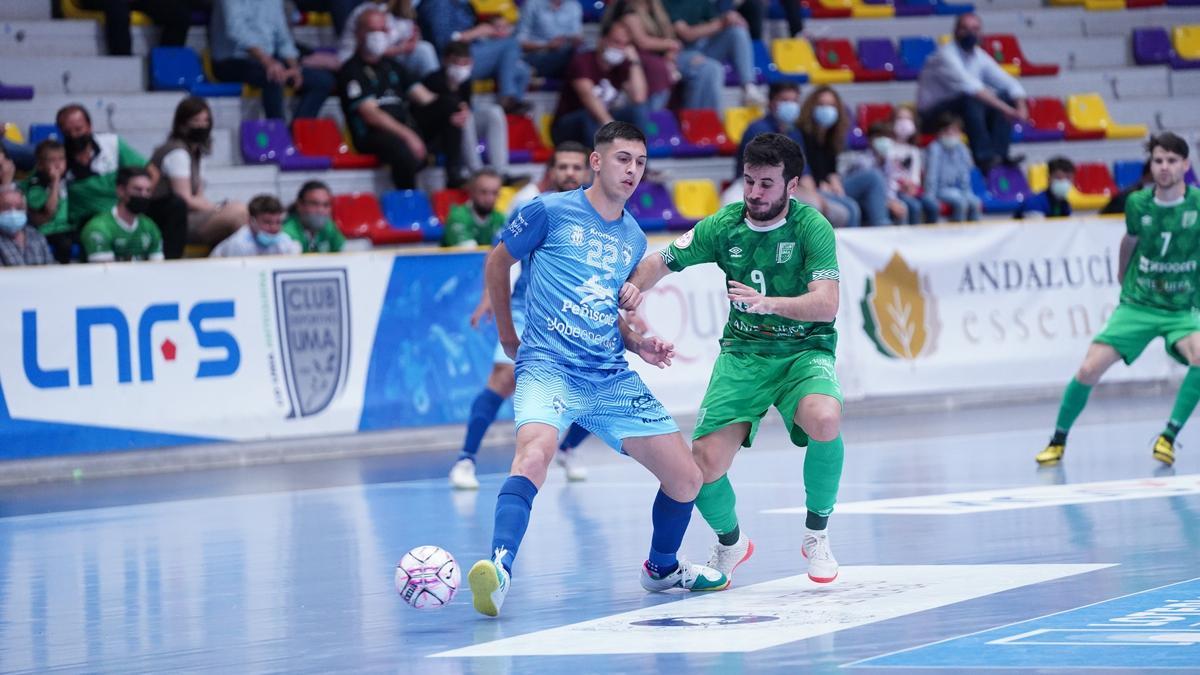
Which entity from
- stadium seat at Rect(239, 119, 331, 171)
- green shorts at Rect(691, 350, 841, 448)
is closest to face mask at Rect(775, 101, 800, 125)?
stadium seat at Rect(239, 119, 331, 171)

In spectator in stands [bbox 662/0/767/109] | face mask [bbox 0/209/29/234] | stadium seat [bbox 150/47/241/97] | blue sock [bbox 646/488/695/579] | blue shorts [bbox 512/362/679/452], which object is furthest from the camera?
spectator in stands [bbox 662/0/767/109]

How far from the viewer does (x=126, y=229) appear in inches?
553

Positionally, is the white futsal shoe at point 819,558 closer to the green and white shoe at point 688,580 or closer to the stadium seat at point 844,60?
the green and white shoe at point 688,580

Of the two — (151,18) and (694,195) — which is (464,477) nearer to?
(151,18)

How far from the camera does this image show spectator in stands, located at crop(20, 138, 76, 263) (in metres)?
14.1

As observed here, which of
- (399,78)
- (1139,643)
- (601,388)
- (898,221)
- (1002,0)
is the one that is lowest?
(1139,643)

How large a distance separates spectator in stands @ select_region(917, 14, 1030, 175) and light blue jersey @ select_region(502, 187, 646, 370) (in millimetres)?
14098

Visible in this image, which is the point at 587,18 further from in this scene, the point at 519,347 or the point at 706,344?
the point at 519,347

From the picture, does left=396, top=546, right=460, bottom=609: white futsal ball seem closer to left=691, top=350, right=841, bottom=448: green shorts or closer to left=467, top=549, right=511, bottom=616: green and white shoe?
left=467, top=549, right=511, bottom=616: green and white shoe

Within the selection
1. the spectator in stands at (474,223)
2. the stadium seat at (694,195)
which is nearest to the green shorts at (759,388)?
the spectator in stands at (474,223)

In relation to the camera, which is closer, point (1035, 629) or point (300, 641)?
point (1035, 629)

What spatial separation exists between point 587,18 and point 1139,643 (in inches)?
637

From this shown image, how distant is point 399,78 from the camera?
57.1ft

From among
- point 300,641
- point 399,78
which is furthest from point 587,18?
point 300,641
